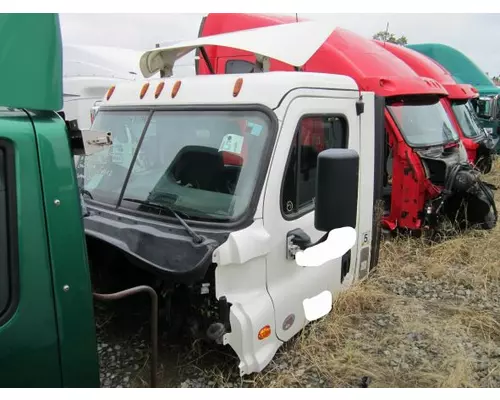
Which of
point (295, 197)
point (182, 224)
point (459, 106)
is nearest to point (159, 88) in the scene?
point (182, 224)

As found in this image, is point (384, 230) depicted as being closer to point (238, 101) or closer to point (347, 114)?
point (347, 114)

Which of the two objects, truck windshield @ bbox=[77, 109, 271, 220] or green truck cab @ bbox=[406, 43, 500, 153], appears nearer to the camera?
truck windshield @ bbox=[77, 109, 271, 220]

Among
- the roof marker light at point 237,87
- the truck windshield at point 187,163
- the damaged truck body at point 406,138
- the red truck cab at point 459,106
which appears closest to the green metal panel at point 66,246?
the truck windshield at point 187,163

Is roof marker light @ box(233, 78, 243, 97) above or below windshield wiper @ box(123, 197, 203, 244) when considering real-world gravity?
above

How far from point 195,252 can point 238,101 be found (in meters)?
0.89

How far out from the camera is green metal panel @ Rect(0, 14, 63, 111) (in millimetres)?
1258

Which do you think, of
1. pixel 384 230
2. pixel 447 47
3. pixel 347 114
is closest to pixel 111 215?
pixel 347 114

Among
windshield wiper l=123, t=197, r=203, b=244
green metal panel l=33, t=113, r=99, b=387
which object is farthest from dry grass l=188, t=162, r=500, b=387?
green metal panel l=33, t=113, r=99, b=387

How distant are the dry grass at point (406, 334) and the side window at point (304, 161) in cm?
→ 85

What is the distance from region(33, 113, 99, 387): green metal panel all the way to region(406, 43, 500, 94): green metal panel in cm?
1191

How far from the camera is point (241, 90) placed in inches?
100

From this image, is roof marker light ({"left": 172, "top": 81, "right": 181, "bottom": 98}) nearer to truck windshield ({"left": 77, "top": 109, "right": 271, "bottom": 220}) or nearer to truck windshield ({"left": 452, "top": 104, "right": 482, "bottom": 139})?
truck windshield ({"left": 77, "top": 109, "right": 271, "bottom": 220})

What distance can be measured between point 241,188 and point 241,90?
559mm

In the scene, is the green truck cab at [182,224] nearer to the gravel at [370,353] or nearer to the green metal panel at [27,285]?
the green metal panel at [27,285]
